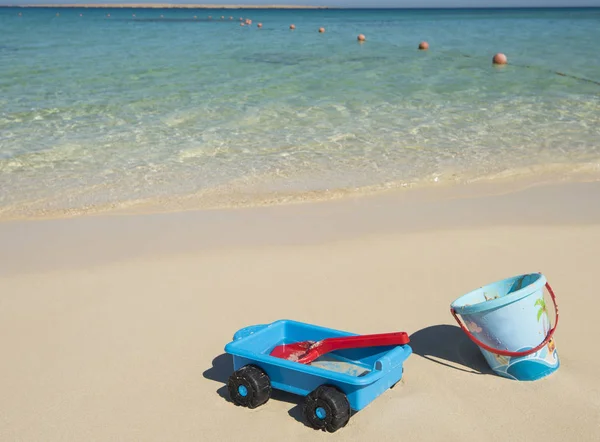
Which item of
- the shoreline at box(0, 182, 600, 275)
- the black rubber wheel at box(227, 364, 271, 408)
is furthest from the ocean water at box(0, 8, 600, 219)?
the black rubber wheel at box(227, 364, 271, 408)

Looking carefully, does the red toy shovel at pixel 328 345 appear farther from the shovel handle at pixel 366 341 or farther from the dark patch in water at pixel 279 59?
the dark patch in water at pixel 279 59

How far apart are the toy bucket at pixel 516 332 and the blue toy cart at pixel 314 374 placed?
1.57 feet

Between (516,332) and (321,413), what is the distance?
1.24 metres

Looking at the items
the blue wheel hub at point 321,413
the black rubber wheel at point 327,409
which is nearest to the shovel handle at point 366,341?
the black rubber wheel at point 327,409

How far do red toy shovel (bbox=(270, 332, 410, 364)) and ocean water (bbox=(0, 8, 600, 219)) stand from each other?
3.74 m

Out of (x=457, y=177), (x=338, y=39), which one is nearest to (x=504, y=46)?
(x=338, y=39)

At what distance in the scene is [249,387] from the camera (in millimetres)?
3879

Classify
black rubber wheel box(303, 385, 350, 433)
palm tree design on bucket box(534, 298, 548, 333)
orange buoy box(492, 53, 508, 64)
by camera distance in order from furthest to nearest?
orange buoy box(492, 53, 508, 64) → palm tree design on bucket box(534, 298, 548, 333) → black rubber wheel box(303, 385, 350, 433)

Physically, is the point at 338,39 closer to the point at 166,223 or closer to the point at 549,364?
the point at 166,223

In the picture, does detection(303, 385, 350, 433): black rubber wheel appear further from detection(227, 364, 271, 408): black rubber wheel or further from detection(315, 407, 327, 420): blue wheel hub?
detection(227, 364, 271, 408): black rubber wheel

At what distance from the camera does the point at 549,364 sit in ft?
13.5

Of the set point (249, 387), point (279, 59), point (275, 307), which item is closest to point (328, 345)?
point (249, 387)

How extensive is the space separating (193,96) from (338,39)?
17.6m

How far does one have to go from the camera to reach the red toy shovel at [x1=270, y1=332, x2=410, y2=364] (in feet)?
13.0
